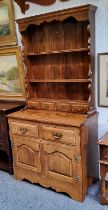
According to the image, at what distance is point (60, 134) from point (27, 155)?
56 cm

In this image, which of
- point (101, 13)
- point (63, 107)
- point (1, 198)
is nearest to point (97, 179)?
point (63, 107)

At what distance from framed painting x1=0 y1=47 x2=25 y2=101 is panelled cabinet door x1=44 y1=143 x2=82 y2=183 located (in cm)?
99

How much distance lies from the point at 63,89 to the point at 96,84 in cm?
40

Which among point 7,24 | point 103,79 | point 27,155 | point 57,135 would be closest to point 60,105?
point 57,135

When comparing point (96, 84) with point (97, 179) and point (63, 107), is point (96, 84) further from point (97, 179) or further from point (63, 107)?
point (97, 179)

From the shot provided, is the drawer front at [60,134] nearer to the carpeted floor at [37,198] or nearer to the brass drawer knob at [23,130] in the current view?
the brass drawer knob at [23,130]

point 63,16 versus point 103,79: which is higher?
point 63,16

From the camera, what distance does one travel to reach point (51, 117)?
2.32 metres

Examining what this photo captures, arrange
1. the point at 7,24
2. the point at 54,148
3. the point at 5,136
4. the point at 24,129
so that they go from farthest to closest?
1. the point at 7,24
2. the point at 5,136
3. the point at 24,129
4. the point at 54,148

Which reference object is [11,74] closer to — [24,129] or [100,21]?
[24,129]

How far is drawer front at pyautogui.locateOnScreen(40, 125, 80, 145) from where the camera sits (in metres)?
2.10

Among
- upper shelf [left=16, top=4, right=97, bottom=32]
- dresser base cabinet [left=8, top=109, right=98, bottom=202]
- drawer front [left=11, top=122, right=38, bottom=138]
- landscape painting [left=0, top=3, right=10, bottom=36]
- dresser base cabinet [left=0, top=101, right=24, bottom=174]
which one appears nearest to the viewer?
upper shelf [left=16, top=4, right=97, bottom=32]

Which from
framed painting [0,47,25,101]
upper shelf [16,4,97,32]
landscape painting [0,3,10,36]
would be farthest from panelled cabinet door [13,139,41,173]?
landscape painting [0,3,10,36]

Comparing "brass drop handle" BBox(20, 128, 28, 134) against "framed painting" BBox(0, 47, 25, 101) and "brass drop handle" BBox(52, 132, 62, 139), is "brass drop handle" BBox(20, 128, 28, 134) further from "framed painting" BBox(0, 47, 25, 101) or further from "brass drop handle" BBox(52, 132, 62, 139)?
"framed painting" BBox(0, 47, 25, 101)
